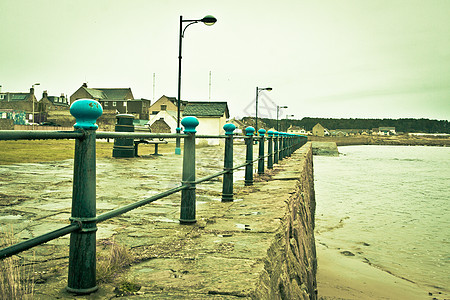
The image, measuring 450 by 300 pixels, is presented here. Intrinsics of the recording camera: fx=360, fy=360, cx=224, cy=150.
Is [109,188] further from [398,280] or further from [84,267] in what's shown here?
[398,280]

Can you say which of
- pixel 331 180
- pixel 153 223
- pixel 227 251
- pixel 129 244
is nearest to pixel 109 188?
pixel 153 223

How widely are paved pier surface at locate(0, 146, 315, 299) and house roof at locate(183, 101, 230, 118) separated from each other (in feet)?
88.4

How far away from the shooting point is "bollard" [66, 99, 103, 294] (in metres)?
1.81

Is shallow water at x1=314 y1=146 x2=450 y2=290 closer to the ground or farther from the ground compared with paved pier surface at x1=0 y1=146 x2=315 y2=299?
closer to the ground

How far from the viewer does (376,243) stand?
418 inches

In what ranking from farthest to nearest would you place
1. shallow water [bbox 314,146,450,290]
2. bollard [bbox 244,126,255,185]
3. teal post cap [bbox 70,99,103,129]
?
1. shallow water [bbox 314,146,450,290]
2. bollard [bbox 244,126,255,185]
3. teal post cap [bbox 70,99,103,129]

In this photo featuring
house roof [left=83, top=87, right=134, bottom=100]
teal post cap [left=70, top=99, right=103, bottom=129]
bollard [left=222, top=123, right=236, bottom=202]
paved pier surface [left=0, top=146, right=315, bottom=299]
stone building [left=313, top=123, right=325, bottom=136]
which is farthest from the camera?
stone building [left=313, top=123, right=325, bottom=136]

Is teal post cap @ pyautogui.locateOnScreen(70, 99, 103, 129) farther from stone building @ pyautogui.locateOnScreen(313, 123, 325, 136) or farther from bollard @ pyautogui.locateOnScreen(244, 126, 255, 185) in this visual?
stone building @ pyautogui.locateOnScreen(313, 123, 325, 136)

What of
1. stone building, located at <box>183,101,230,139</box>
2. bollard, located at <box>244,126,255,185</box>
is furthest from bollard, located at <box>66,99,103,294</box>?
stone building, located at <box>183,101,230,139</box>

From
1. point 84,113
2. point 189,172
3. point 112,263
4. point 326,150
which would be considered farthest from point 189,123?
point 326,150

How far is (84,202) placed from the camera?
1.84 metres

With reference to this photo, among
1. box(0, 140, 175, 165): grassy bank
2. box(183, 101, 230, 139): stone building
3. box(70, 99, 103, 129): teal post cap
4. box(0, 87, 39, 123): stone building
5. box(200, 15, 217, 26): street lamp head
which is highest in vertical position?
box(0, 87, 39, 123): stone building

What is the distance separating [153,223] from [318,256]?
6.69 meters

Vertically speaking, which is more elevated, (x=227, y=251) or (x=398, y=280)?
(x=227, y=251)
